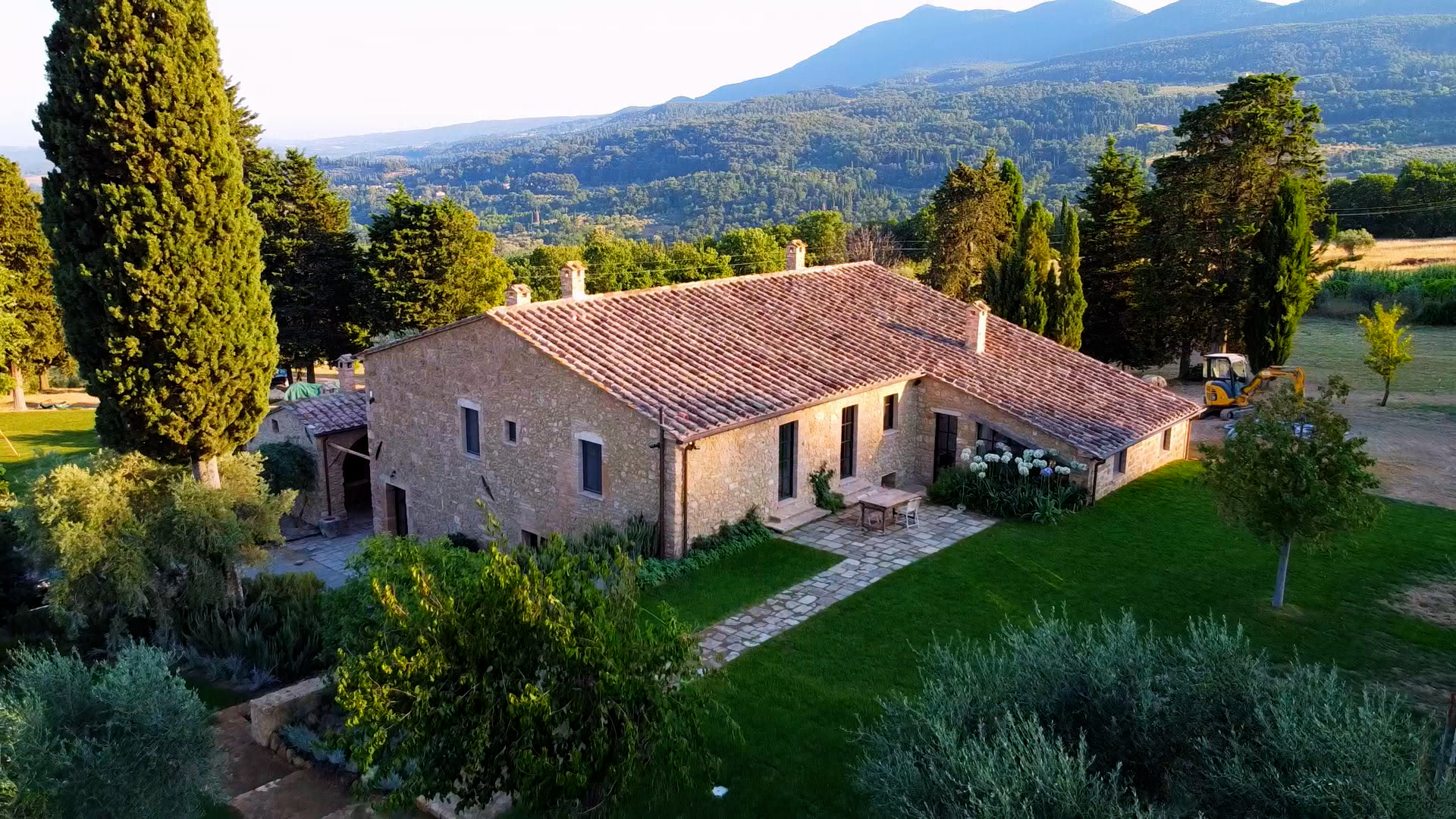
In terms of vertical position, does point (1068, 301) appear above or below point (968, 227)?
below

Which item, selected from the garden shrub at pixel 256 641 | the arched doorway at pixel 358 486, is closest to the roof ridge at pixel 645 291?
the arched doorway at pixel 358 486

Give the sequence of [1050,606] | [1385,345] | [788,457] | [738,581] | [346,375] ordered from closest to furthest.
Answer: [1050,606]
[738,581]
[788,457]
[1385,345]
[346,375]

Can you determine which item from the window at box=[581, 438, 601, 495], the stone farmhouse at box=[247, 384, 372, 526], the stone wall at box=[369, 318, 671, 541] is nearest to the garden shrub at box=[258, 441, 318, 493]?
the stone farmhouse at box=[247, 384, 372, 526]

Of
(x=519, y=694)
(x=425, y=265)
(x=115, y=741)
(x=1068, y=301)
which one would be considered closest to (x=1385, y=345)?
(x=1068, y=301)

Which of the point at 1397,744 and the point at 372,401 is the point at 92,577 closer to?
the point at 372,401

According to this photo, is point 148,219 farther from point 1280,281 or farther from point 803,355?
point 1280,281
